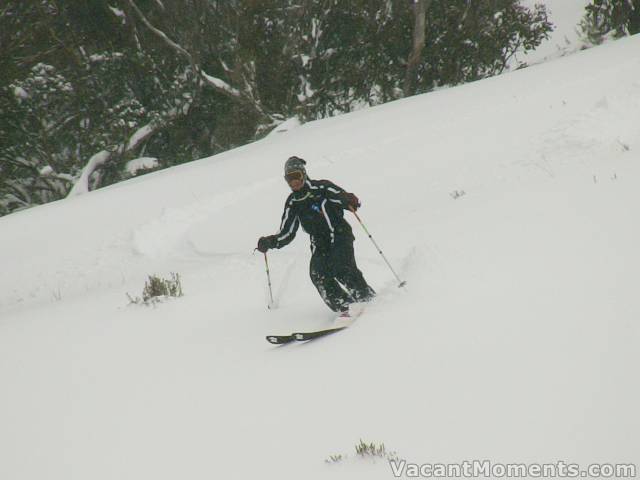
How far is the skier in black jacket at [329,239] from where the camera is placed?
15.9 feet

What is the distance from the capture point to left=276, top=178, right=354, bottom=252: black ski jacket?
Result: 4.86 meters

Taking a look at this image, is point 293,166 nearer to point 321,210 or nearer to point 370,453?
point 321,210

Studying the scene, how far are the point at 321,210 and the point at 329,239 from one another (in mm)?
277

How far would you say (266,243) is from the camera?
5.09 m

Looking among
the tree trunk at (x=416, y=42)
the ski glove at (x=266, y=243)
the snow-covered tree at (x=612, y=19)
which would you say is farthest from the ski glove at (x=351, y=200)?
the snow-covered tree at (x=612, y=19)

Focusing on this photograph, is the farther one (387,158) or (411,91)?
(411,91)

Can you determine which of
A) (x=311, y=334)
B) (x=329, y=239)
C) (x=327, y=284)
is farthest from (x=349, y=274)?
(x=311, y=334)

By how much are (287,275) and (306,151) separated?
4.91 meters

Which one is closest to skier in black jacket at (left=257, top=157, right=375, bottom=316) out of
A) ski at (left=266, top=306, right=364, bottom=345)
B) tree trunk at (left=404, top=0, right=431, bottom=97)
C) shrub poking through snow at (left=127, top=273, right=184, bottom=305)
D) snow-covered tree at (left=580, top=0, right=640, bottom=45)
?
ski at (left=266, top=306, right=364, bottom=345)

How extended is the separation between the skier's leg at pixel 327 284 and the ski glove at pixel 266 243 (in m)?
0.48

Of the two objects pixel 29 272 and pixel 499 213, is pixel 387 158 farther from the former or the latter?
pixel 29 272

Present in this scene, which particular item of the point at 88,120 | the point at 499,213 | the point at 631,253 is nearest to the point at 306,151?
the point at 499,213

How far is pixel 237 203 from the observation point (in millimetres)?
9531

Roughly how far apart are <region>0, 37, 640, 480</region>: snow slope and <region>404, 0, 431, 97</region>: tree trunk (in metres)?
9.44
